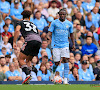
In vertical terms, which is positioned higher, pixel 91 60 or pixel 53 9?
pixel 53 9

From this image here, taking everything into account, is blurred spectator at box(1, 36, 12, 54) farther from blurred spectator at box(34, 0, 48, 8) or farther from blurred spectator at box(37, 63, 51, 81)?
blurred spectator at box(34, 0, 48, 8)

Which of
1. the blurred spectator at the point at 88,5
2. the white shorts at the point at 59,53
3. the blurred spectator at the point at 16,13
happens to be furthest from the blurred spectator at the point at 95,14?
the white shorts at the point at 59,53

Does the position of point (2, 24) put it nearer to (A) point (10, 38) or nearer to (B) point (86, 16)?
(A) point (10, 38)

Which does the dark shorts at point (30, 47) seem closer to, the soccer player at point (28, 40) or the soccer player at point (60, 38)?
the soccer player at point (28, 40)

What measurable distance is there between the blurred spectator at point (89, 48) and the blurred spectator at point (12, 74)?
348cm

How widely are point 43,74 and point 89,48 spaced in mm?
3020

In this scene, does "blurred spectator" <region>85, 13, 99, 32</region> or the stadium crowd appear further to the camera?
"blurred spectator" <region>85, 13, 99, 32</region>

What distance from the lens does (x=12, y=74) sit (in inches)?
487

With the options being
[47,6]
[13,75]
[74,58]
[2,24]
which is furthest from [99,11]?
[13,75]

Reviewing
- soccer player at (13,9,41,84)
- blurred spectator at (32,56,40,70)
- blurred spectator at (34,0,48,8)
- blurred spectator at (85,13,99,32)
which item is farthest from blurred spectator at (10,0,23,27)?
soccer player at (13,9,41,84)

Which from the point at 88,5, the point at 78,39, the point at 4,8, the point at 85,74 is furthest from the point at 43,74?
the point at 88,5

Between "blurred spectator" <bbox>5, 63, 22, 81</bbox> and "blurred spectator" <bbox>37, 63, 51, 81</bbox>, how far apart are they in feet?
2.47

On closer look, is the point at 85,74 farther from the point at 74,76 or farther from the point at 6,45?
the point at 6,45

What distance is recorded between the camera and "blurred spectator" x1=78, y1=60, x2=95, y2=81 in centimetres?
1311
